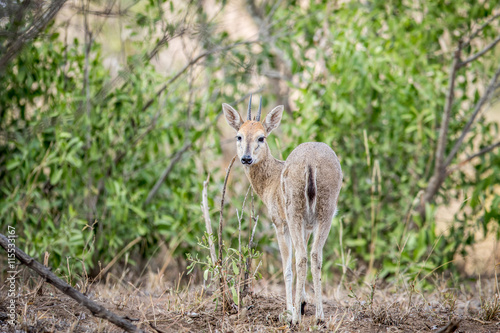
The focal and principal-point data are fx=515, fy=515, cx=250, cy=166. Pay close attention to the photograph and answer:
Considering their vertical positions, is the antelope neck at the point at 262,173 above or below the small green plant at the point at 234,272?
above

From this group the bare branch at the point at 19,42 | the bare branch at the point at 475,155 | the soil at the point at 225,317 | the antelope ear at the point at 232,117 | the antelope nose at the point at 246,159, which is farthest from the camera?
the bare branch at the point at 475,155

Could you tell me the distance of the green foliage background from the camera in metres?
7.25

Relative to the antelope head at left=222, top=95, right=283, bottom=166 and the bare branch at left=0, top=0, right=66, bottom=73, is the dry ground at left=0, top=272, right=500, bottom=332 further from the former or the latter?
the bare branch at left=0, top=0, right=66, bottom=73

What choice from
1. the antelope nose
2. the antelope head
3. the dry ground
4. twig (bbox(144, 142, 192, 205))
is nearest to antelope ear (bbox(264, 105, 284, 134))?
the antelope head

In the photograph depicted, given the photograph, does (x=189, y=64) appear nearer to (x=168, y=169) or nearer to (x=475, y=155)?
(x=168, y=169)

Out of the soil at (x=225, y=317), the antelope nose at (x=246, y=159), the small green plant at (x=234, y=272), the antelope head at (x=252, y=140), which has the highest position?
the antelope head at (x=252, y=140)

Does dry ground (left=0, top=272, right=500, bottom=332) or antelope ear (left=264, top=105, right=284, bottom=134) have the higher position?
antelope ear (left=264, top=105, right=284, bottom=134)

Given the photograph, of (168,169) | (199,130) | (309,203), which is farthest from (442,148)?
(309,203)

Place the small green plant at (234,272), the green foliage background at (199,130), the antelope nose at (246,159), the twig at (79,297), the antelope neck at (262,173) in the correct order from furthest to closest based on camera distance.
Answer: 1. the green foliage background at (199,130)
2. the antelope neck at (262,173)
3. the antelope nose at (246,159)
4. the small green plant at (234,272)
5. the twig at (79,297)

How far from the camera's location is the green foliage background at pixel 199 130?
7.25 metres

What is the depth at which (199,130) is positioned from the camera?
8070mm

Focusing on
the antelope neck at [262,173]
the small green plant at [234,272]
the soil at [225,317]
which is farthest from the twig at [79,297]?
the antelope neck at [262,173]

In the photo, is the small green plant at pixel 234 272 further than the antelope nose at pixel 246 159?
No

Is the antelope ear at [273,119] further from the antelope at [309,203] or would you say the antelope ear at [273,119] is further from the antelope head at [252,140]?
the antelope at [309,203]
